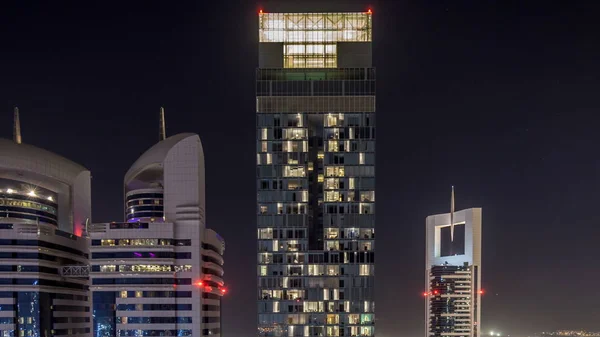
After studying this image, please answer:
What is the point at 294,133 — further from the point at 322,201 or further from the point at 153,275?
the point at 153,275

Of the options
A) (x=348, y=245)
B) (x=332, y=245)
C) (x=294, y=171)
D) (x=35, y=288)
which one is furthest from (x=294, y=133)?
(x=35, y=288)

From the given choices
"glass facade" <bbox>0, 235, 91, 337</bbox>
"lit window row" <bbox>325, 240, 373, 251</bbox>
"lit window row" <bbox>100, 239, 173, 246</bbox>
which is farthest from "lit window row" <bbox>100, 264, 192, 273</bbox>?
"lit window row" <bbox>325, 240, 373, 251</bbox>

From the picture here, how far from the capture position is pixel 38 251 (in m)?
157

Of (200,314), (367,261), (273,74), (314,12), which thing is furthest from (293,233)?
(314,12)

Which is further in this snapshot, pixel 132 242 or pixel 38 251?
pixel 38 251

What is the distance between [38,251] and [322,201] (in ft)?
227

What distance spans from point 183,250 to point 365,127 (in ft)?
171

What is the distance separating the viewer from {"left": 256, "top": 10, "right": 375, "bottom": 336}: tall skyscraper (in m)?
155

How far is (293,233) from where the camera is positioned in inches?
6201

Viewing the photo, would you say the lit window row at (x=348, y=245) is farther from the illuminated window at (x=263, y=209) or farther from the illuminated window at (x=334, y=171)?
the illuminated window at (x=263, y=209)

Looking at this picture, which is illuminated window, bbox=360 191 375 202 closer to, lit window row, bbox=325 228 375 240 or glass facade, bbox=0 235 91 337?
lit window row, bbox=325 228 375 240

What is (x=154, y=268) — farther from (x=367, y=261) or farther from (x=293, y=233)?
(x=367, y=261)

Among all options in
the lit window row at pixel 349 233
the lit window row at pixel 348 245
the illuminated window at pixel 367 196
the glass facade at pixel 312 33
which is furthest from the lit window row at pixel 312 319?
the glass facade at pixel 312 33

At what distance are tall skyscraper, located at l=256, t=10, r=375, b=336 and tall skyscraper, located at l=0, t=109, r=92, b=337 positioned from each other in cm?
5196
